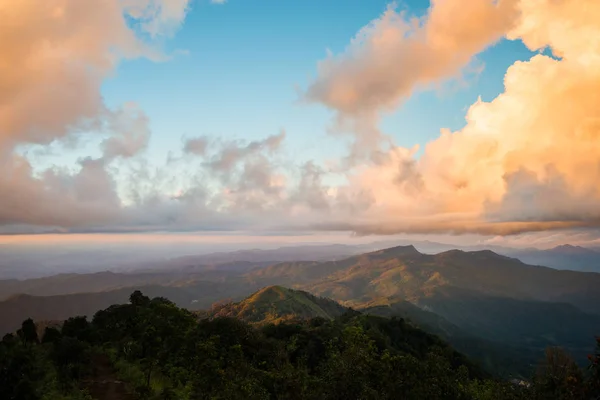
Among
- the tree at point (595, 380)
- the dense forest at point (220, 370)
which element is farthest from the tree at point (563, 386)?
the tree at point (595, 380)

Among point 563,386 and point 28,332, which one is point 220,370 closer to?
point 563,386

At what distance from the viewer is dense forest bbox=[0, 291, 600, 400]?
2494cm

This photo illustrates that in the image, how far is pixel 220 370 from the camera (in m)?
34.9

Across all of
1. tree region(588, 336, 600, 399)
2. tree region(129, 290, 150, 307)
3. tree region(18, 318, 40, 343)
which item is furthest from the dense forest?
tree region(129, 290, 150, 307)

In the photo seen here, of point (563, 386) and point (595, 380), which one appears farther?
point (563, 386)

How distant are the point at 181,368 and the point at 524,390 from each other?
142ft

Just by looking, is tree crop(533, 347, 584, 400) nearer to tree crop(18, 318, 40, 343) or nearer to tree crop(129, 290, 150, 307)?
tree crop(18, 318, 40, 343)

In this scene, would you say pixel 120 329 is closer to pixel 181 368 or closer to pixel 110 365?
pixel 110 365

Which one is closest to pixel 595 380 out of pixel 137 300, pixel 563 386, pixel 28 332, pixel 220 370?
pixel 563 386

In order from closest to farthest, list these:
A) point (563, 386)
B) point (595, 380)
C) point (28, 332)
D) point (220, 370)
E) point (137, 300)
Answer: point (595, 380)
point (563, 386)
point (220, 370)
point (28, 332)
point (137, 300)

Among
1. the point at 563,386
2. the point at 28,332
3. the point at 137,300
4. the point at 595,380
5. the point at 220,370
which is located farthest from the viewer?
the point at 137,300

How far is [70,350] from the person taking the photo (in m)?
57.7

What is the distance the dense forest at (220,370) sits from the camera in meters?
24.9

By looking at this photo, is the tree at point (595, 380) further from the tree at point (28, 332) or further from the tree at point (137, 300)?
the tree at point (137, 300)
